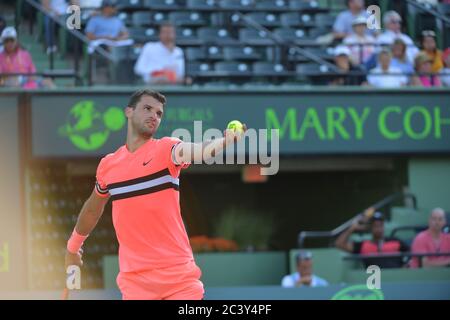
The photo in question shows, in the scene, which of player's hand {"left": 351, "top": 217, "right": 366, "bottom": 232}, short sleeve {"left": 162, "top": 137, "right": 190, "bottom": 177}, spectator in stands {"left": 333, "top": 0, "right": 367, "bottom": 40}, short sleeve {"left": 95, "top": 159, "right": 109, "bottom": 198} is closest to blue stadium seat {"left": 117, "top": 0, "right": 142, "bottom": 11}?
spectator in stands {"left": 333, "top": 0, "right": 367, "bottom": 40}

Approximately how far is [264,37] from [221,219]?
2.85 metres

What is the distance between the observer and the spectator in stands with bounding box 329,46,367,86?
1537 cm

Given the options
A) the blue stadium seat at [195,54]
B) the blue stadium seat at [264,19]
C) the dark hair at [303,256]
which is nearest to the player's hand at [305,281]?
the dark hair at [303,256]

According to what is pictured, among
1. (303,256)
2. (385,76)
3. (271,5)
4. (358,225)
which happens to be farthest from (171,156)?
(271,5)

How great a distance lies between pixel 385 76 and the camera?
15297 millimetres

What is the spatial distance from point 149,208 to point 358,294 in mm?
6325

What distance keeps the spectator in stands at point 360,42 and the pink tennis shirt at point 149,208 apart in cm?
900

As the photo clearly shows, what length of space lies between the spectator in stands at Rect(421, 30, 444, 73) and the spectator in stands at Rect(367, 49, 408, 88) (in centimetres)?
53

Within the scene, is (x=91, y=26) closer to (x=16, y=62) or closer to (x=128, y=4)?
(x=16, y=62)

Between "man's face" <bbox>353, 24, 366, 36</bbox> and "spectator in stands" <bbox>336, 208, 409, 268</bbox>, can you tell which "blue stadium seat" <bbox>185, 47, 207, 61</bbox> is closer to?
"man's face" <bbox>353, 24, 366, 36</bbox>

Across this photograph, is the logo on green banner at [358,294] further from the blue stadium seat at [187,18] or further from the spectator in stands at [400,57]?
the blue stadium seat at [187,18]

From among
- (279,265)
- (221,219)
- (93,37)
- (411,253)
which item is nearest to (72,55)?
(93,37)

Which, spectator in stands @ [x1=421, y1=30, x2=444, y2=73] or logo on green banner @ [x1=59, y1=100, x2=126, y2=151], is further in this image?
spectator in stands @ [x1=421, y1=30, x2=444, y2=73]

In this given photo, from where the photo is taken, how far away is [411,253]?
44.9 ft
